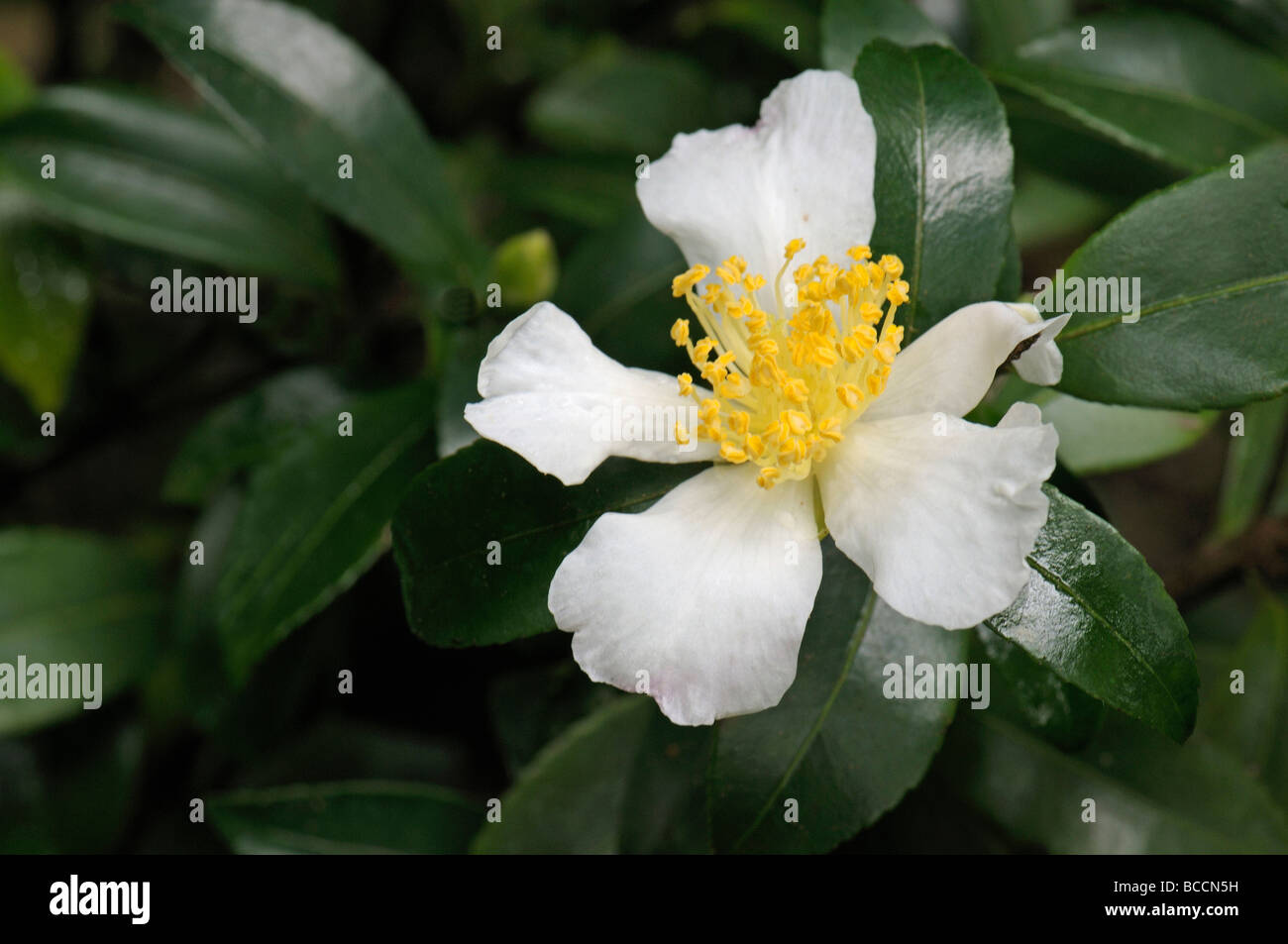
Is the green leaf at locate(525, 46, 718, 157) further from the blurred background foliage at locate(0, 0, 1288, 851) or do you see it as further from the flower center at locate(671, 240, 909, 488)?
the flower center at locate(671, 240, 909, 488)

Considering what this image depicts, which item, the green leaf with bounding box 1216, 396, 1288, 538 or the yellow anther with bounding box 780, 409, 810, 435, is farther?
the green leaf with bounding box 1216, 396, 1288, 538

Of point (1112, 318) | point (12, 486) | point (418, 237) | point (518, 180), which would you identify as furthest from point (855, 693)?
point (12, 486)

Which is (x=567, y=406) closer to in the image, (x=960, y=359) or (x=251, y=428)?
(x=960, y=359)

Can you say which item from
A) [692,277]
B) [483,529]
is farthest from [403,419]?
[692,277]

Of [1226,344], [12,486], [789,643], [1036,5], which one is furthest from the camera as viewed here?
[12,486]

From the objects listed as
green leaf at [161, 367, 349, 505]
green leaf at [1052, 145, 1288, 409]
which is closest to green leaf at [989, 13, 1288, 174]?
green leaf at [1052, 145, 1288, 409]
